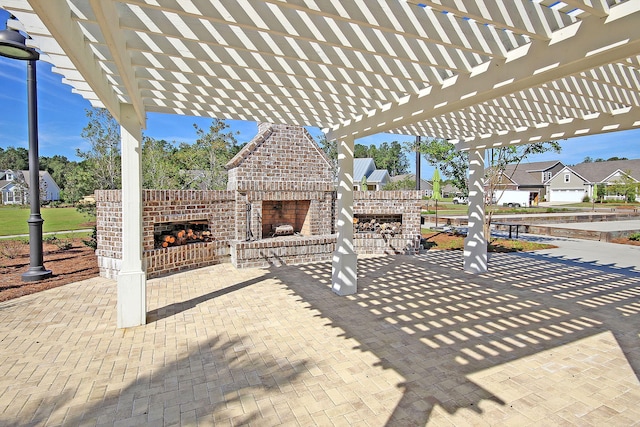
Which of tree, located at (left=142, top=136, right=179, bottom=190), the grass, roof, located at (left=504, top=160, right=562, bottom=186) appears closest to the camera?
the grass

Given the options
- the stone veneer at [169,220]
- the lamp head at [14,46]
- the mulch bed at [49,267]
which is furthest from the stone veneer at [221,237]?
the lamp head at [14,46]

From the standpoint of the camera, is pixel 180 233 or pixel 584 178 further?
pixel 584 178

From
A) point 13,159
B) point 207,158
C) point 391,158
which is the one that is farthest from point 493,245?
point 13,159

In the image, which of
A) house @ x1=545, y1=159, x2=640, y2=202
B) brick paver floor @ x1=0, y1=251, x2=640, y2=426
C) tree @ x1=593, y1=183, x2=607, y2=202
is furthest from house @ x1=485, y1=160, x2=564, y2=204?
brick paver floor @ x1=0, y1=251, x2=640, y2=426

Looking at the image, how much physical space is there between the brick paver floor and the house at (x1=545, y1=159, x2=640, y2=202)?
4552 cm

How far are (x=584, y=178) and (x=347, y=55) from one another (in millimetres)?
51579

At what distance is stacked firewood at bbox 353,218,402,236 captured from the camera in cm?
991

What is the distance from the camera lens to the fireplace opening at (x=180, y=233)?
751 cm

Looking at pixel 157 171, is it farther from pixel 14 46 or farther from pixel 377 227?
pixel 377 227

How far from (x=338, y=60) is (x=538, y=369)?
3830mm

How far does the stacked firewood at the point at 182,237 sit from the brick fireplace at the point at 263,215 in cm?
4

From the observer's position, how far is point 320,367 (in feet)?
11.3

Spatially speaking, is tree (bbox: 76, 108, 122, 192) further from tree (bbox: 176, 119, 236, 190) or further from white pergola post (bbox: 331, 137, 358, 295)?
white pergola post (bbox: 331, 137, 358, 295)

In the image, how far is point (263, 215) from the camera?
30.8 feet
